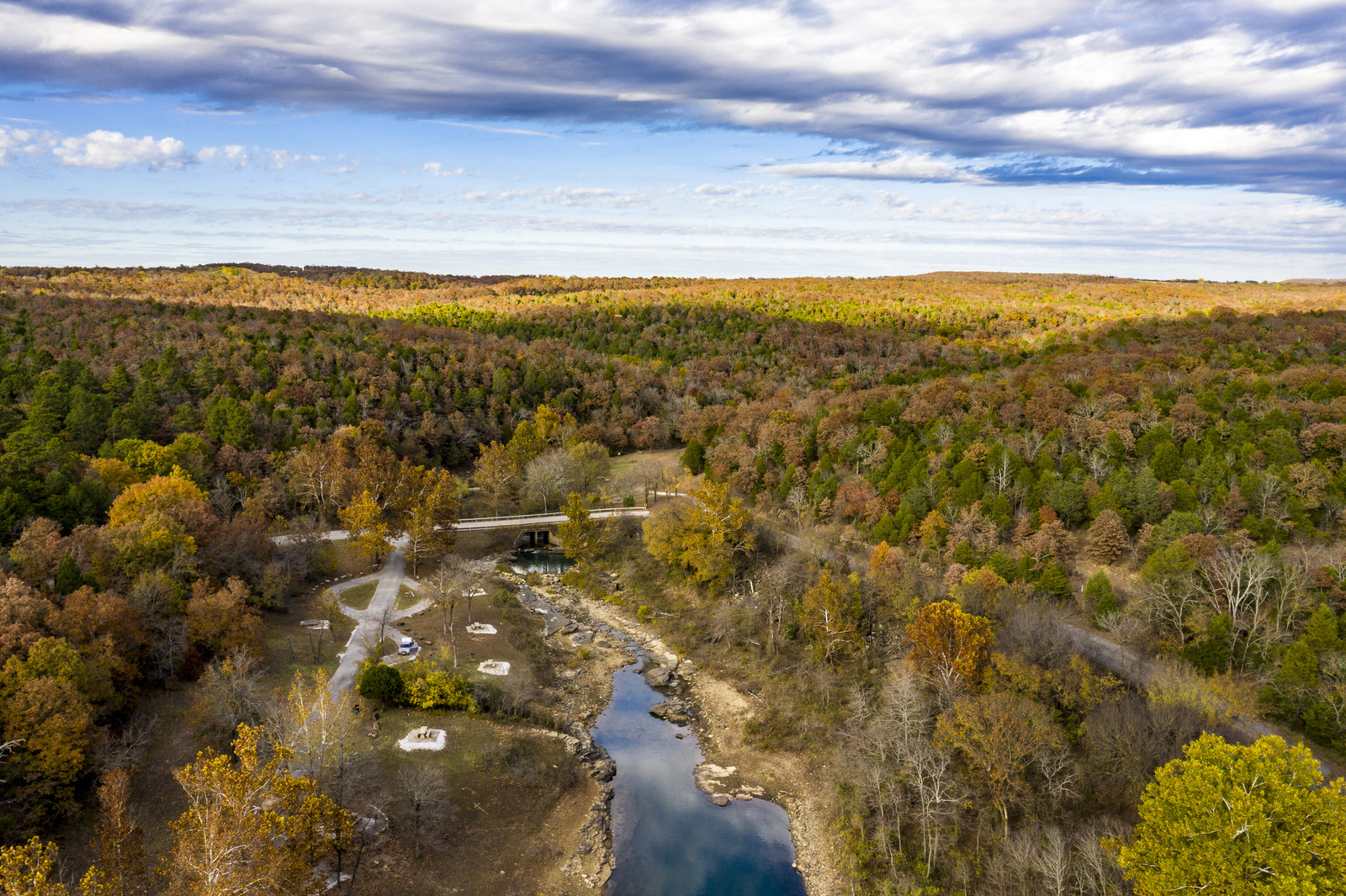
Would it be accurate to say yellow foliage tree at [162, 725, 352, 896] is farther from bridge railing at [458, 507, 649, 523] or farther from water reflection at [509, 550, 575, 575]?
bridge railing at [458, 507, 649, 523]

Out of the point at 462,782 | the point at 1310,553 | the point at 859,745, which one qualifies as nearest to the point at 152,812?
the point at 462,782

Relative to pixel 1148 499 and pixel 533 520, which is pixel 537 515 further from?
pixel 1148 499

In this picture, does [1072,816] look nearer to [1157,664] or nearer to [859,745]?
[859,745]

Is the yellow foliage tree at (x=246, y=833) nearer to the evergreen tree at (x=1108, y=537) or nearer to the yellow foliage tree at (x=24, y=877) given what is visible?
the yellow foliage tree at (x=24, y=877)

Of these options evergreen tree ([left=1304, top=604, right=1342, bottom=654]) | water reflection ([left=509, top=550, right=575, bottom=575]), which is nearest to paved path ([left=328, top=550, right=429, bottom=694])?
water reflection ([left=509, top=550, right=575, bottom=575])

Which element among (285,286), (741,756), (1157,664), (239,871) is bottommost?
(741,756)

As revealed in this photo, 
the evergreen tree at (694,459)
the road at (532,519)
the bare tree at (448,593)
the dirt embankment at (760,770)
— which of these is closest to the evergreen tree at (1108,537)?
the dirt embankment at (760,770)
